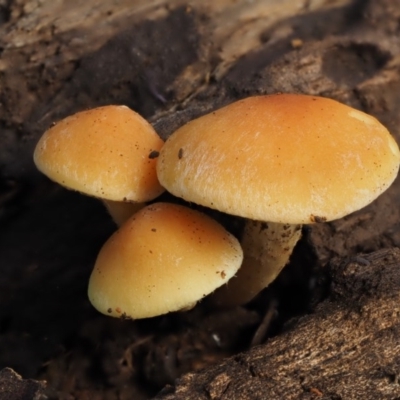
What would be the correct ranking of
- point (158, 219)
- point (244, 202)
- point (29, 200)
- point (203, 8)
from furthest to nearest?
point (203, 8)
point (29, 200)
point (158, 219)
point (244, 202)

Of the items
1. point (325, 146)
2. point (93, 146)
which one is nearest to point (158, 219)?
point (93, 146)

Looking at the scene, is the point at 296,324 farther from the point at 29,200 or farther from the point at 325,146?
the point at 29,200

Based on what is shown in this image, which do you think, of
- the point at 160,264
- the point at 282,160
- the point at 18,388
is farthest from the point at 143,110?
the point at 18,388

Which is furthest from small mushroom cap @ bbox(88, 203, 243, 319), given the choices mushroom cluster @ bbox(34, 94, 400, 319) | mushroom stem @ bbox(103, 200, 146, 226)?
mushroom stem @ bbox(103, 200, 146, 226)

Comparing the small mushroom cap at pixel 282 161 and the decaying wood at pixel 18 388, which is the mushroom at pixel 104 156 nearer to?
the small mushroom cap at pixel 282 161

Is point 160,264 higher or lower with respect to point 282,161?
lower

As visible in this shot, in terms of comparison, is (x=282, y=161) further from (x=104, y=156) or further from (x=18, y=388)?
(x=18, y=388)
